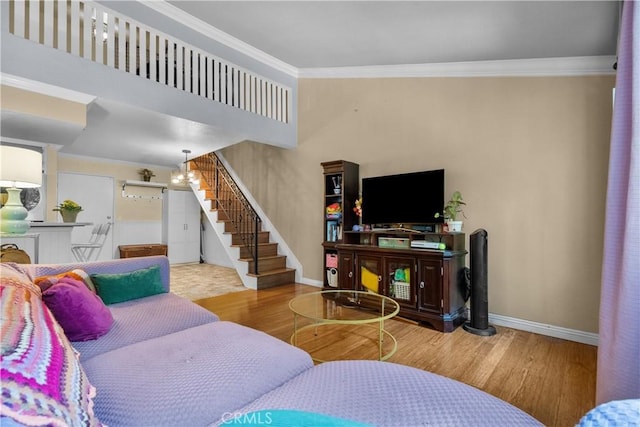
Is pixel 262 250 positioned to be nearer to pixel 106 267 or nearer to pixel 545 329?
pixel 106 267

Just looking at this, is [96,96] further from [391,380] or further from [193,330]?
[391,380]

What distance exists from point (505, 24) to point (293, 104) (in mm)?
3212

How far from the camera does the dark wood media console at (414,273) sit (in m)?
3.06

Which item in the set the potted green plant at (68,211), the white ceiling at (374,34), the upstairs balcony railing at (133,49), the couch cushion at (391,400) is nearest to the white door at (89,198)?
the white ceiling at (374,34)

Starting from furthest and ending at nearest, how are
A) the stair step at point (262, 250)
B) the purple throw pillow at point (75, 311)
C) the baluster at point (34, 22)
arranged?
1. the stair step at point (262, 250)
2. the baluster at point (34, 22)
3. the purple throw pillow at point (75, 311)

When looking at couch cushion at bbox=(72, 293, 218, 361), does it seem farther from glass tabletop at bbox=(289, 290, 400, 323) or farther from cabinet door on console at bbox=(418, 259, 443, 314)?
cabinet door on console at bbox=(418, 259, 443, 314)

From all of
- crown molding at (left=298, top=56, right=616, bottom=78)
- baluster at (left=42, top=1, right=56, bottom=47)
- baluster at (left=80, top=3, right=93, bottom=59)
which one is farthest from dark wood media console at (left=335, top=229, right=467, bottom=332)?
baluster at (left=42, top=1, right=56, bottom=47)

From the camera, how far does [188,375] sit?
1303 millimetres

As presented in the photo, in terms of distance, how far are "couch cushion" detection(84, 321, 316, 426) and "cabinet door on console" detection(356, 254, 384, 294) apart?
82.1 inches

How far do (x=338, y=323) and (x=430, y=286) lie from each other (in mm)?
1320

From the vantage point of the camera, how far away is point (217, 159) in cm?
698

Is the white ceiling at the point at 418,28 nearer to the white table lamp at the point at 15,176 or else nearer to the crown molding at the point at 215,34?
the crown molding at the point at 215,34

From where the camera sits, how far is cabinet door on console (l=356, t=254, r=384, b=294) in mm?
3582

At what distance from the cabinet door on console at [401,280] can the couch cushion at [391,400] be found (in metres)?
1.99
